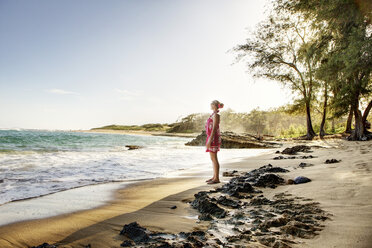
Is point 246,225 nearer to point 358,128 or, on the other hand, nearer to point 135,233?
point 135,233

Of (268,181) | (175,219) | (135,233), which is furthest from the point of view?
(268,181)

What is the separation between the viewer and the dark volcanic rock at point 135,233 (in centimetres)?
227

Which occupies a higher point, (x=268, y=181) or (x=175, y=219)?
(x=268, y=181)

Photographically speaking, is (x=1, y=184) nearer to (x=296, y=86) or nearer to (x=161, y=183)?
(x=161, y=183)

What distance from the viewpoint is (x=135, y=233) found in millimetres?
2377

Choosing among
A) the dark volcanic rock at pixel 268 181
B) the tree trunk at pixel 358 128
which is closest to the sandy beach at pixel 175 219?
the dark volcanic rock at pixel 268 181

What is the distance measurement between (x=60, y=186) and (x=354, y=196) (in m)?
5.51

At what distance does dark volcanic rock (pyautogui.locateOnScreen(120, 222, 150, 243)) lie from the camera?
7.45 ft

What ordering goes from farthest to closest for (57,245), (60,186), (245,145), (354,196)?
(245,145)
(60,186)
(354,196)
(57,245)

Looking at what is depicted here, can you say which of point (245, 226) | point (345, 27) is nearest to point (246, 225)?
point (245, 226)

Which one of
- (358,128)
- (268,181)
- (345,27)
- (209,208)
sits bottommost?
(209,208)

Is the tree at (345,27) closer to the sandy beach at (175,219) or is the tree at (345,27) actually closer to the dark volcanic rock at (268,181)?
the sandy beach at (175,219)

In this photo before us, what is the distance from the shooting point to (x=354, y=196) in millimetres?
2750

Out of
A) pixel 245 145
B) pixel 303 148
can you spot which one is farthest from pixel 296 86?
pixel 303 148
